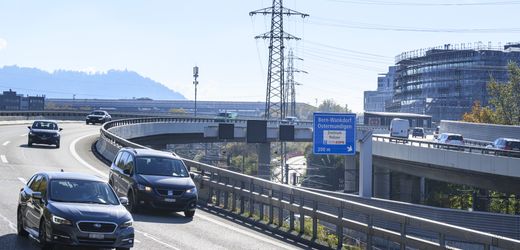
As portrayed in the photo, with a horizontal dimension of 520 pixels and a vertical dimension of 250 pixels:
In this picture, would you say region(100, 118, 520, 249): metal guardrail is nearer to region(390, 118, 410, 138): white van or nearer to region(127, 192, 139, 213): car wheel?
region(127, 192, 139, 213): car wheel

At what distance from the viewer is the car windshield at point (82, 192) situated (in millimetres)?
15180

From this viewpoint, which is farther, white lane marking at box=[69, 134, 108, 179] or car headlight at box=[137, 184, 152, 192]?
white lane marking at box=[69, 134, 108, 179]

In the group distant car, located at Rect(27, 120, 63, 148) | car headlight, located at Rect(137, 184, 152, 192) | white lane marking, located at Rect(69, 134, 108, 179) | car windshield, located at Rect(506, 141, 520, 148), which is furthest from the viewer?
car windshield, located at Rect(506, 141, 520, 148)

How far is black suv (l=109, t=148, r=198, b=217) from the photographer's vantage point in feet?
70.9

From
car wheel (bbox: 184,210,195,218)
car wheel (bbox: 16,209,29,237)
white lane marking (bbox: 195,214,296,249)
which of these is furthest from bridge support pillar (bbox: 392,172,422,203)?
car wheel (bbox: 16,209,29,237)

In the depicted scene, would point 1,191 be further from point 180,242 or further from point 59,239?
point 59,239

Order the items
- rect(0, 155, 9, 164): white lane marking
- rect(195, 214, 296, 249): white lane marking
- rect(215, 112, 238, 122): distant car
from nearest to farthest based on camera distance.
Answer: rect(195, 214, 296, 249): white lane marking, rect(0, 155, 9, 164): white lane marking, rect(215, 112, 238, 122): distant car

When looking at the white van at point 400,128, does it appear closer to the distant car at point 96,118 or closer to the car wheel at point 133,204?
the distant car at point 96,118

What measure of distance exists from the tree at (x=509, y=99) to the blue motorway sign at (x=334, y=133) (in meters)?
70.7

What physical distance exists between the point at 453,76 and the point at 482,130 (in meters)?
104

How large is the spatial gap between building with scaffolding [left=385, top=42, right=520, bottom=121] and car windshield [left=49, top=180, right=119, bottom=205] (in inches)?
5824

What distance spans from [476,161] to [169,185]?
31.5 meters

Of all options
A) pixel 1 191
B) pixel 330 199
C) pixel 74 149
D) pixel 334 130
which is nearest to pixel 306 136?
pixel 74 149

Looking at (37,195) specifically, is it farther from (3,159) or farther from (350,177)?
(350,177)
